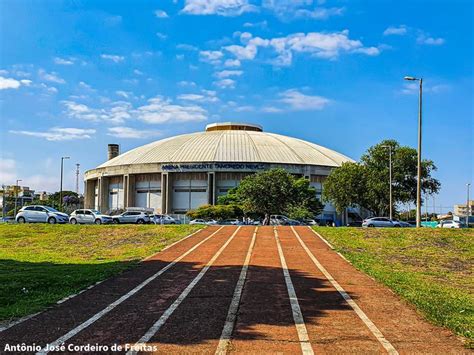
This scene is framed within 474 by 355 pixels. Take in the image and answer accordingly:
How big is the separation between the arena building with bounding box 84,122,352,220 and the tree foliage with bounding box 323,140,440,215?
15722 millimetres

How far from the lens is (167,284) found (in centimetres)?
1275

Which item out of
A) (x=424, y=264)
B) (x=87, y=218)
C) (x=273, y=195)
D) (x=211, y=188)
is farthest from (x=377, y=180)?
(x=424, y=264)

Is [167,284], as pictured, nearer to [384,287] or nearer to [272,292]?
[272,292]

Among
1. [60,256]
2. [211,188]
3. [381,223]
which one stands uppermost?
[211,188]

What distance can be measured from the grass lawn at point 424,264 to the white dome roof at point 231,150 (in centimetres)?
4931

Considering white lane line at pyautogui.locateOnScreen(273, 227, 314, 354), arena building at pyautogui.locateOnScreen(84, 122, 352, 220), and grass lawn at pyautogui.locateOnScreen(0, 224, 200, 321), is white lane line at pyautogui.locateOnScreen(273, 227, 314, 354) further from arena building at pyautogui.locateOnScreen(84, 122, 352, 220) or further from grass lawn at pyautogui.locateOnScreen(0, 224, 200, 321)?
arena building at pyautogui.locateOnScreen(84, 122, 352, 220)

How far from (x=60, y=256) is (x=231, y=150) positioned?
6115 centimetres

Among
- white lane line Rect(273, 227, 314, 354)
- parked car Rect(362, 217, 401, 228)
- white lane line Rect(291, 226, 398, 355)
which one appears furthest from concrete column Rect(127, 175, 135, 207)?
white lane line Rect(273, 227, 314, 354)

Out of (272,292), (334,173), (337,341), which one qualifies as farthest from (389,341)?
(334,173)

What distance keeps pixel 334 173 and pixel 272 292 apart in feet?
A: 169

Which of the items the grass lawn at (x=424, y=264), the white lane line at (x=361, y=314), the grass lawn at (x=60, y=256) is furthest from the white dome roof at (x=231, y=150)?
the white lane line at (x=361, y=314)

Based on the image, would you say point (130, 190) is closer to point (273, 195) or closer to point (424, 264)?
point (273, 195)

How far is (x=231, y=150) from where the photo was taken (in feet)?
267

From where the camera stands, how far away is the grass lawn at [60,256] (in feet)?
36.4
